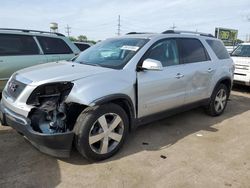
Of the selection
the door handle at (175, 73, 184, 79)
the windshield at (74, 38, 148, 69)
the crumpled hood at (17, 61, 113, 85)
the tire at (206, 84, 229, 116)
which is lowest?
the tire at (206, 84, 229, 116)

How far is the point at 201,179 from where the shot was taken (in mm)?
3299

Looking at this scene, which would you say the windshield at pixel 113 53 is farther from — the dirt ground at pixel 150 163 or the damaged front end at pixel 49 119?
the dirt ground at pixel 150 163

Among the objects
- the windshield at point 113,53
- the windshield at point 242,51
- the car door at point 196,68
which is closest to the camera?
the windshield at point 113,53

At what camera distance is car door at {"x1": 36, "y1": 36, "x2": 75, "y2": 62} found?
6461 millimetres

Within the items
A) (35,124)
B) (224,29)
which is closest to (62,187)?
(35,124)

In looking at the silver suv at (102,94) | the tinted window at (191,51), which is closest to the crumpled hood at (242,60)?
the tinted window at (191,51)

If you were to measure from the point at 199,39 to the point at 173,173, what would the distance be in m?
3.04

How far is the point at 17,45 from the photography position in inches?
241

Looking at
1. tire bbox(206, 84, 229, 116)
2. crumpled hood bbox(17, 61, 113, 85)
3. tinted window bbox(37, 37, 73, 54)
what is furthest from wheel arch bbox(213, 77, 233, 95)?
tinted window bbox(37, 37, 73, 54)

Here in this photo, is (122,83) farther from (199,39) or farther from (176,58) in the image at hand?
(199,39)

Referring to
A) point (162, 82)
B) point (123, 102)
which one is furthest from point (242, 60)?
point (123, 102)

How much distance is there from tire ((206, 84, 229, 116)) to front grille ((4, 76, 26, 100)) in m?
3.85

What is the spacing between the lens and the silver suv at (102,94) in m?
3.33

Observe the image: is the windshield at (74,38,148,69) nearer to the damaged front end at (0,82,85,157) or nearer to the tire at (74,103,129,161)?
the tire at (74,103,129,161)
